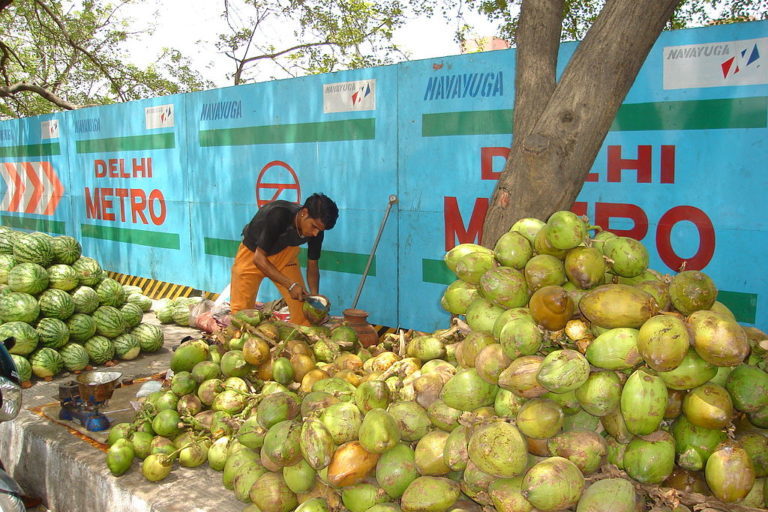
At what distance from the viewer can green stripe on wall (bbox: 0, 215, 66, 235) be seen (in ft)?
35.2

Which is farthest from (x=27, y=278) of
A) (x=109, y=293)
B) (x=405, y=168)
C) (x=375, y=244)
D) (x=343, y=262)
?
(x=405, y=168)

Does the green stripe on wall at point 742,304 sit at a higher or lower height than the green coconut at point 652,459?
higher

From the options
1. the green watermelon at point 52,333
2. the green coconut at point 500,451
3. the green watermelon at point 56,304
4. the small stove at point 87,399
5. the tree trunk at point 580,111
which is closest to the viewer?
the green coconut at point 500,451

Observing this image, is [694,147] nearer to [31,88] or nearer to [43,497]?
[43,497]

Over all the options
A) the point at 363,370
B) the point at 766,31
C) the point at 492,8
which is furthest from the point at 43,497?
the point at 492,8

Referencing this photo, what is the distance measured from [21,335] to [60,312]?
0.44 metres

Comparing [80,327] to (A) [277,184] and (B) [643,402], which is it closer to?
(A) [277,184]

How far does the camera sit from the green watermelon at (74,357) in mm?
5418

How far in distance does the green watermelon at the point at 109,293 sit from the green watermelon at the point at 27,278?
53 cm

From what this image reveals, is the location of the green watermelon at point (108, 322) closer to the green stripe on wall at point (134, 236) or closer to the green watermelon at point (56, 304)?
the green watermelon at point (56, 304)

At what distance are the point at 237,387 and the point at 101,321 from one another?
10.2ft

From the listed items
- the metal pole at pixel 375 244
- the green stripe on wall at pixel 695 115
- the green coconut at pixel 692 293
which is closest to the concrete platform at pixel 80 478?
the green coconut at pixel 692 293

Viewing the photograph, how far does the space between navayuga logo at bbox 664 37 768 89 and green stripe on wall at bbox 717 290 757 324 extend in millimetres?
1394

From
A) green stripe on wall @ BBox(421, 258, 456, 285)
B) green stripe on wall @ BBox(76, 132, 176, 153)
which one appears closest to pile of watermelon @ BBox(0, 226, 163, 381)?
green stripe on wall @ BBox(76, 132, 176, 153)
